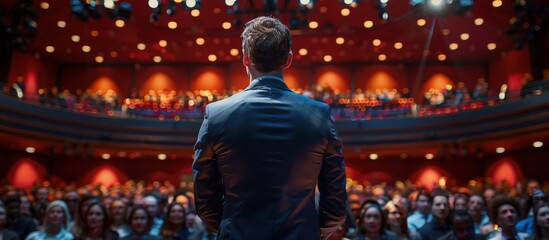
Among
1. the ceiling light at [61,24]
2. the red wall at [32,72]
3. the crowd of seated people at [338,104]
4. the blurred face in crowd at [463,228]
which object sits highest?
the ceiling light at [61,24]

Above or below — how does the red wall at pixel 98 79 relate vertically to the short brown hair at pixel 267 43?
above

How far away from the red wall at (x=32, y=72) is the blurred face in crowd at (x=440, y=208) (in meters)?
17.1

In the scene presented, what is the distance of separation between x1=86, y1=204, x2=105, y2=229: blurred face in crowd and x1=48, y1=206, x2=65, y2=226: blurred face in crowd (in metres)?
0.46

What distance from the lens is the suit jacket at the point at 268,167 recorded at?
1511 mm

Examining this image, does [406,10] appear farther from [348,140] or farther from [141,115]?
[141,115]

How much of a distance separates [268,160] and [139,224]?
3.58 meters

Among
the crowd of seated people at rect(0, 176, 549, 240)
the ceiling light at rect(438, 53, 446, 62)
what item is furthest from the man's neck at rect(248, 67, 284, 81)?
the ceiling light at rect(438, 53, 446, 62)

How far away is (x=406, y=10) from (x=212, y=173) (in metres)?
16.2

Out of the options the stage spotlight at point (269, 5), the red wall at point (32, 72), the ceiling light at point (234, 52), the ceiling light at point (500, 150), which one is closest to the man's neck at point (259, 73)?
the stage spotlight at point (269, 5)

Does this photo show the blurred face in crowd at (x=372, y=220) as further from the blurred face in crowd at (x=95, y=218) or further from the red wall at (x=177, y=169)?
the red wall at (x=177, y=169)

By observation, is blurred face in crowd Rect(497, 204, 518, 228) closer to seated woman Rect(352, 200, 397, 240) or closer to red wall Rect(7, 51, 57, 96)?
seated woman Rect(352, 200, 397, 240)

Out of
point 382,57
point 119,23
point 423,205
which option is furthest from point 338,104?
point 423,205

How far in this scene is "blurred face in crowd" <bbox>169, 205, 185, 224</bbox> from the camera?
16.6ft

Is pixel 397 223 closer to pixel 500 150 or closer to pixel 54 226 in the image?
pixel 54 226
